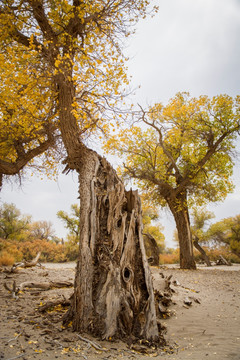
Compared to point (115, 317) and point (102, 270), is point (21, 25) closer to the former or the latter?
point (102, 270)

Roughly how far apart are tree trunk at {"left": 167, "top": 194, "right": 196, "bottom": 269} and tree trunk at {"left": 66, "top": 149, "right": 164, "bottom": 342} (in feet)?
28.7

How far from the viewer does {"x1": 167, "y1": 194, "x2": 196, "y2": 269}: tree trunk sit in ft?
40.7

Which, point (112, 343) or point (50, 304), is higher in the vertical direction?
point (50, 304)

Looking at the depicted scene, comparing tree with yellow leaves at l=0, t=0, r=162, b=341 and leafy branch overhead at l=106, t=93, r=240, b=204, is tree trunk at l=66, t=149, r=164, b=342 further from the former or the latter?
leafy branch overhead at l=106, t=93, r=240, b=204

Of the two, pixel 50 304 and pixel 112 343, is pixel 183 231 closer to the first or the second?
pixel 50 304

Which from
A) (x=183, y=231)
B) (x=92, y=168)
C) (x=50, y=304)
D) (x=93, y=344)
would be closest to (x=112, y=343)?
(x=93, y=344)

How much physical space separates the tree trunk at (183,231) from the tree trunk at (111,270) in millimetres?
8740

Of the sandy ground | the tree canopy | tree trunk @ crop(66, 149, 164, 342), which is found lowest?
the sandy ground

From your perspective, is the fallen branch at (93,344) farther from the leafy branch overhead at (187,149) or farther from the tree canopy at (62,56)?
the leafy branch overhead at (187,149)

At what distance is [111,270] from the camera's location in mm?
3637

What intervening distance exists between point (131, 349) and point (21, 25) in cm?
753

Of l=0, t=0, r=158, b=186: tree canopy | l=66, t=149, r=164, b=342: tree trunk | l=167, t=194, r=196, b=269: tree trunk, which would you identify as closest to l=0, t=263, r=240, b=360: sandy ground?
l=66, t=149, r=164, b=342: tree trunk

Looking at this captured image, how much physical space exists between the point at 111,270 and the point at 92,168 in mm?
2274

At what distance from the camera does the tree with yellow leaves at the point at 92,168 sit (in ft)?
11.4
